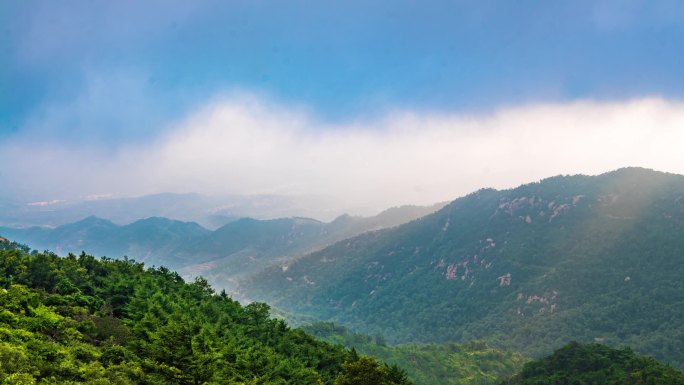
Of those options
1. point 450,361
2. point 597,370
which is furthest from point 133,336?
point 450,361

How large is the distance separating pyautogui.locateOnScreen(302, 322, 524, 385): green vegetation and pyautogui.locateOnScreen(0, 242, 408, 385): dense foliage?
65996mm

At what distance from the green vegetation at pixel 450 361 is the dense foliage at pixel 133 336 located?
66.0 m

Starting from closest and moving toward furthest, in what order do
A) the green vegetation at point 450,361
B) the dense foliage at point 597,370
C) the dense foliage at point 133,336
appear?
the dense foliage at point 133,336, the dense foliage at point 597,370, the green vegetation at point 450,361

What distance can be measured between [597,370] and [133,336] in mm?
72596

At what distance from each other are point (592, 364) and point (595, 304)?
127 meters

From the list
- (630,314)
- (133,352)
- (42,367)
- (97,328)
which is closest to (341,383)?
(133,352)

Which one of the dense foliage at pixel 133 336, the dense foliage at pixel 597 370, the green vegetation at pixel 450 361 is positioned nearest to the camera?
the dense foliage at pixel 133 336

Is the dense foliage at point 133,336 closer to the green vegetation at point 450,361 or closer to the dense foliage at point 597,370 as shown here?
the dense foliage at point 597,370

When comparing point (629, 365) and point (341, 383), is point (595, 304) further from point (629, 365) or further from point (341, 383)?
point (341, 383)

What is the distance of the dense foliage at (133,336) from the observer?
109 ft

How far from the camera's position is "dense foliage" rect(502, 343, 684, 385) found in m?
68.1

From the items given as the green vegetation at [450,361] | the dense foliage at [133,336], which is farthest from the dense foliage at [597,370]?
the dense foliage at [133,336]

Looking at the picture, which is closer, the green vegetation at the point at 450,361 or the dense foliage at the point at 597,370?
the dense foliage at the point at 597,370

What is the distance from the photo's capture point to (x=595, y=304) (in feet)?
634
